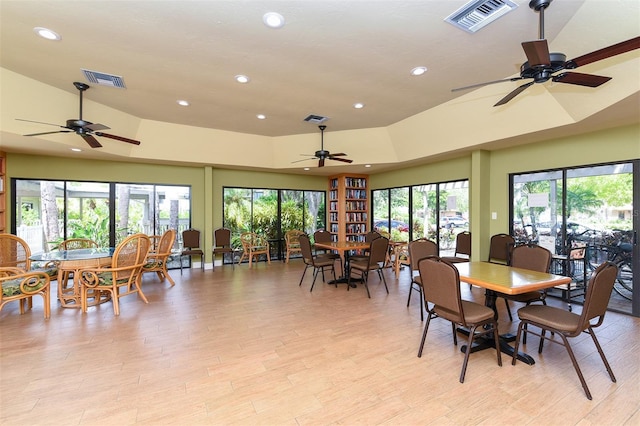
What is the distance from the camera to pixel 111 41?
301cm

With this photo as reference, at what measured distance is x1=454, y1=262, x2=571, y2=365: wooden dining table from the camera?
8.44ft

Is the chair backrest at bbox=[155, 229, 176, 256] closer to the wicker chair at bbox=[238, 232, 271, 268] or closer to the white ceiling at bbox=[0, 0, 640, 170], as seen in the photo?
the white ceiling at bbox=[0, 0, 640, 170]

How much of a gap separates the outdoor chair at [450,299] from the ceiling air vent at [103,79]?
450cm

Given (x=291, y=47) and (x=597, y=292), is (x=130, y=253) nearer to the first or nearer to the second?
(x=291, y=47)

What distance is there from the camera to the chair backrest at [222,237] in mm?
7477

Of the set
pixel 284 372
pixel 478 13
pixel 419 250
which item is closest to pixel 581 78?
pixel 478 13

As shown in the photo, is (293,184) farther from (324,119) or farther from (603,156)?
(603,156)

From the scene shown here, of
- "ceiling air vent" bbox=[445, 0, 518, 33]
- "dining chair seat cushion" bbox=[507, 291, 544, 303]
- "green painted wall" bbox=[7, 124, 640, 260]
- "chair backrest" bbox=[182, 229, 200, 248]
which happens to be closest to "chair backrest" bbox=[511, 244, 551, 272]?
"dining chair seat cushion" bbox=[507, 291, 544, 303]

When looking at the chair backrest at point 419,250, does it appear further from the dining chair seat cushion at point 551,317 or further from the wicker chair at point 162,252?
the wicker chair at point 162,252

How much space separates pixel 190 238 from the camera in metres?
7.06

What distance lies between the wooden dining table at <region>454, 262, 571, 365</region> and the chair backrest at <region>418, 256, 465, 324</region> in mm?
375

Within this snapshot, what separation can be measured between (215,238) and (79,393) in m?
5.40

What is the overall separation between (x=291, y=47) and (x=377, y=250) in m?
3.26

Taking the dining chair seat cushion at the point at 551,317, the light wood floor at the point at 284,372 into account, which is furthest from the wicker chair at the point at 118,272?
the dining chair seat cushion at the point at 551,317
